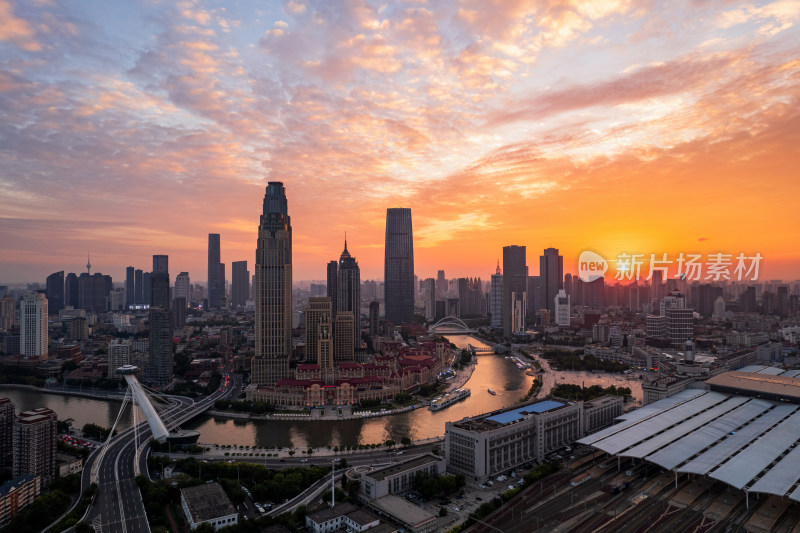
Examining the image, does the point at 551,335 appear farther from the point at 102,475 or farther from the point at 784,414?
the point at 102,475

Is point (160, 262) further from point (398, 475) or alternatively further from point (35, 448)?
point (398, 475)

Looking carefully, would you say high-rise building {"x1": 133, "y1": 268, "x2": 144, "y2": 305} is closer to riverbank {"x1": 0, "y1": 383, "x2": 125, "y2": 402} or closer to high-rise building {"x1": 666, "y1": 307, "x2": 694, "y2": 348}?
riverbank {"x1": 0, "y1": 383, "x2": 125, "y2": 402}

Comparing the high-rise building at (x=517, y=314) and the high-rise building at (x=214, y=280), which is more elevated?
the high-rise building at (x=214, y=280)

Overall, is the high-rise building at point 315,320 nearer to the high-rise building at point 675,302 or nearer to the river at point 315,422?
the river at point 315,422

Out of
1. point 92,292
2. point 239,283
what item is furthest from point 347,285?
point 239,283

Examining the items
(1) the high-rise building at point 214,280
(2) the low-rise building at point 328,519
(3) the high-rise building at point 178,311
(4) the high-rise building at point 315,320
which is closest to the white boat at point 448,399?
(4) the high-rise building at point 315,320

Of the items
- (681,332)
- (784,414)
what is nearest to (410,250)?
(681,332)
